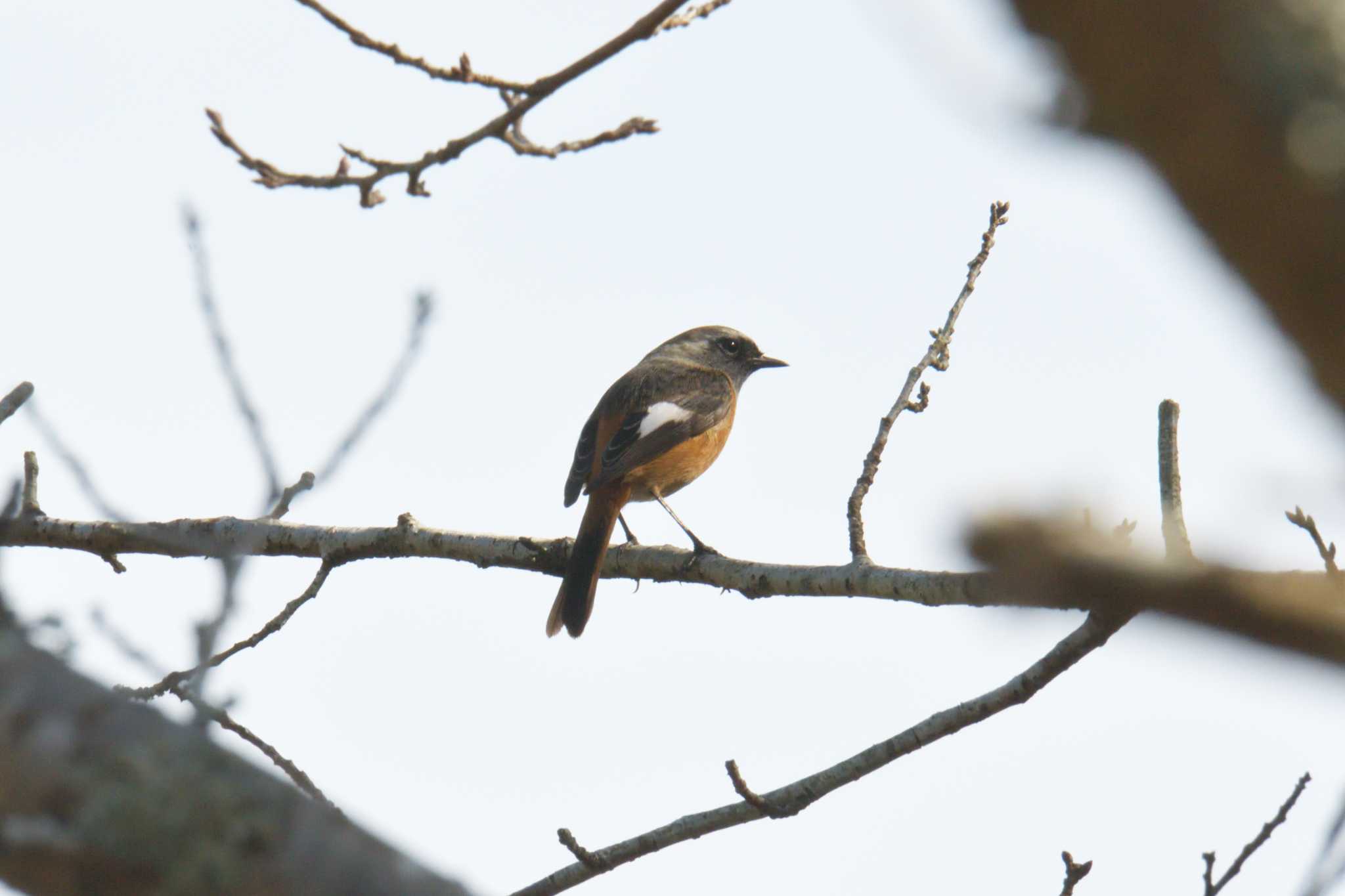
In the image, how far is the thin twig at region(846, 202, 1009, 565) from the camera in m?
4.66

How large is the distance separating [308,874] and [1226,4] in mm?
1163

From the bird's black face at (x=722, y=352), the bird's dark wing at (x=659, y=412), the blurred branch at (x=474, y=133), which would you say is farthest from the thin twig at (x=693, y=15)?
the bird's black face at (x=722, y=352)

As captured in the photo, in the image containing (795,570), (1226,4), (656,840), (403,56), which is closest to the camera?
(1226,4)

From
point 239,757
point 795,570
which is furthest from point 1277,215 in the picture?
point 795,570

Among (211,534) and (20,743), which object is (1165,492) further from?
(211,534)

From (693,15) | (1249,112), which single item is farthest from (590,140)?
(1249,112)

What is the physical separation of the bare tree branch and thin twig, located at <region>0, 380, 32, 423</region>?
6.36ft

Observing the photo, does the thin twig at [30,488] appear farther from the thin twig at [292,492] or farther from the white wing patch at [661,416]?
the white wing patch at [661,416]

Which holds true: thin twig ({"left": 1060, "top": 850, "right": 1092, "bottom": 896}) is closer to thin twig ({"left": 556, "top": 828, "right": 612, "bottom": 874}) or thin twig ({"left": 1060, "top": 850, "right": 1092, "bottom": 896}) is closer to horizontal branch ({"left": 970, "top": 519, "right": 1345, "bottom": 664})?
thin twig ({"left": 556, "top": 828, "right": 612, "bottom": 874})

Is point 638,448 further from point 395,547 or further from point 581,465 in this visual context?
point 395,547

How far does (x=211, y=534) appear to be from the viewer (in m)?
5.36

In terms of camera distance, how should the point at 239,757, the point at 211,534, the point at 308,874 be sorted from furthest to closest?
the point at 211,534, the point at 239,757, the point at 308,874

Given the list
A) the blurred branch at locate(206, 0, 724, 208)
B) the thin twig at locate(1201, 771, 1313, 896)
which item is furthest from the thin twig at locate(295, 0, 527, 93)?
the thin twig at locate(1201, 771, 1313, 896)

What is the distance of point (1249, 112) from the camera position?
72cm
